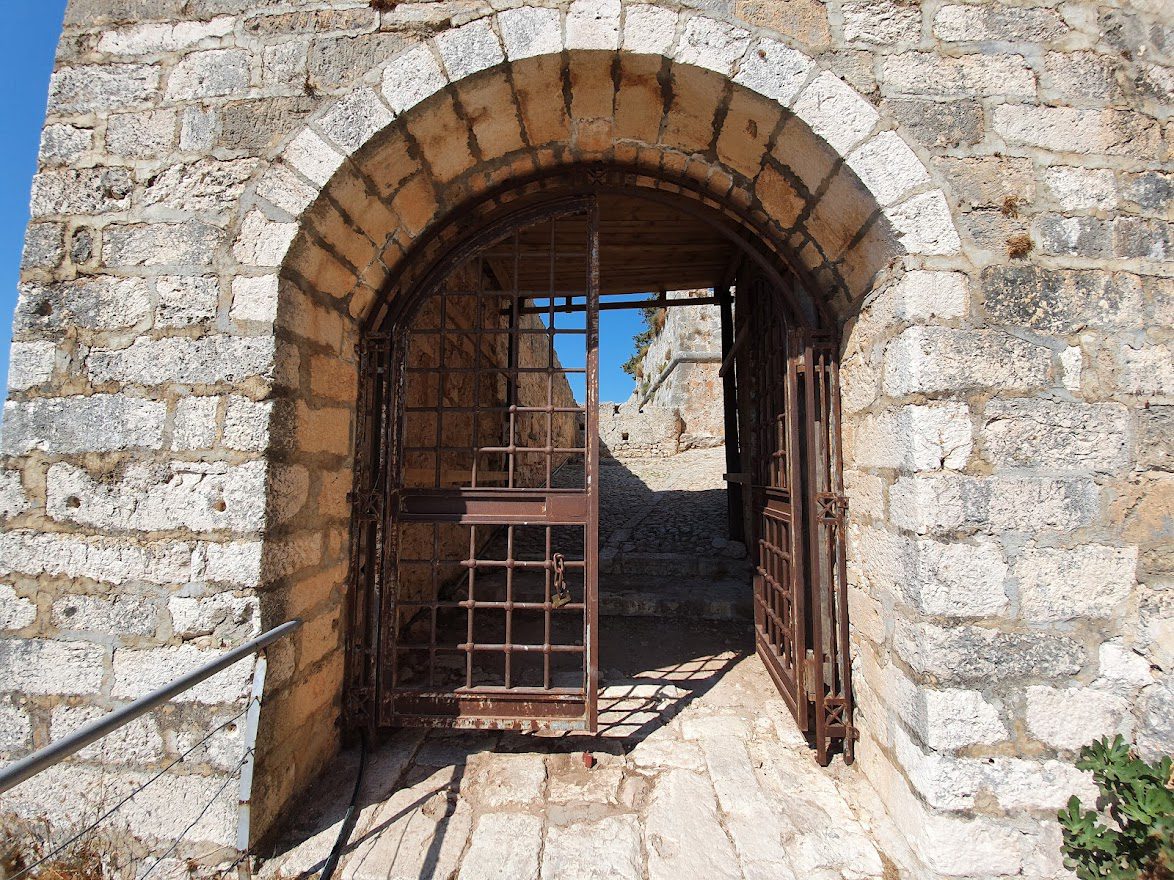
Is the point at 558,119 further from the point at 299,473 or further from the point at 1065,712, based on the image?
the point at 1065,712

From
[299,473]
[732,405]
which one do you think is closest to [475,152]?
[299,473]

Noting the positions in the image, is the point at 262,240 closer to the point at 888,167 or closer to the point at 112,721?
the point at 112,721

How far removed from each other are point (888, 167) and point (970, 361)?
2.54 feet

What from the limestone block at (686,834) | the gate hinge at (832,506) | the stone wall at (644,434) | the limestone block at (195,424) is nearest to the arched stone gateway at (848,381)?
the limestone block at (195,424)

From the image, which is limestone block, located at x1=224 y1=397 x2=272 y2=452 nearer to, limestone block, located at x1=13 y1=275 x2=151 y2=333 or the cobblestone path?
limestone block, located at x1=13 y1=275 x2=151 y2=333

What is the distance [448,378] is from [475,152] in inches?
84.4

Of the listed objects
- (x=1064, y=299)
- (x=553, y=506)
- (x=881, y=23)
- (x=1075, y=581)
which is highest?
(x=881, y=23)

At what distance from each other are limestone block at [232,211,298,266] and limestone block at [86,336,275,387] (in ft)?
1.04

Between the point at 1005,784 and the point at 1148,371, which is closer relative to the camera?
the point at 1005,784

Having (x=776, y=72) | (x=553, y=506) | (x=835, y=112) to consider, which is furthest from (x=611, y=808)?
(x=776, y=72)

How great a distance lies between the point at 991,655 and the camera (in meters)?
1.83

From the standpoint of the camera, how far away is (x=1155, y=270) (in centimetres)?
194

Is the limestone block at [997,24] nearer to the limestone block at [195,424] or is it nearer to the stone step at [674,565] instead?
the limestone block at [195,424]

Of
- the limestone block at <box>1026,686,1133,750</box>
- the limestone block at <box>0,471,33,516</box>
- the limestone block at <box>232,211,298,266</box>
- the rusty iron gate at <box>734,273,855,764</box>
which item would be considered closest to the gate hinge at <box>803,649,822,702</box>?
the rusty iron gate at <box>734,273,855,764</box>
